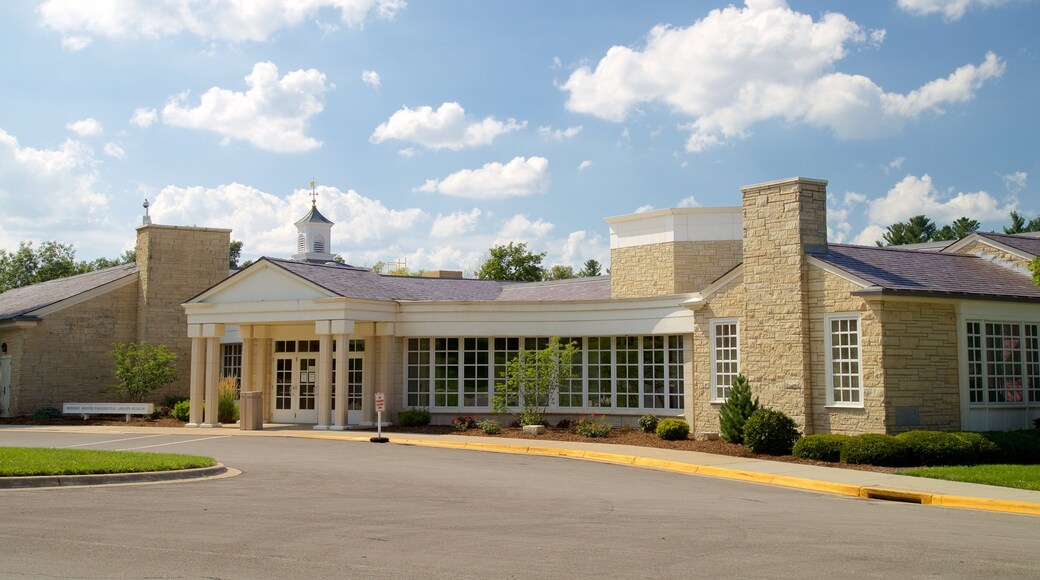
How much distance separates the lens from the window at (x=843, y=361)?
816 inches

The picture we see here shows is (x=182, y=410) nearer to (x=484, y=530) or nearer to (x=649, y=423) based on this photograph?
(x=649, y=423)

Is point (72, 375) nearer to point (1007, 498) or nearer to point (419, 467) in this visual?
point (419, 467)

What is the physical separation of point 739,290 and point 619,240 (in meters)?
8.35

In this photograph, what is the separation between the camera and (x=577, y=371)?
2808 cm

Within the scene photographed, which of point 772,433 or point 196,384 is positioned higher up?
point 196,384

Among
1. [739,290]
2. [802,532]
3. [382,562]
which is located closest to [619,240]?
[739,290]

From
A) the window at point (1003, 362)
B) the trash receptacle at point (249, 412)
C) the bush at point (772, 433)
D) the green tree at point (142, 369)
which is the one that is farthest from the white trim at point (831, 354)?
the green tree at point (142, 369)

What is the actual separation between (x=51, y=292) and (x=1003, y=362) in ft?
114

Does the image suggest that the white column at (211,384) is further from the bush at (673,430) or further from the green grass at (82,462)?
the bush at (673,430)

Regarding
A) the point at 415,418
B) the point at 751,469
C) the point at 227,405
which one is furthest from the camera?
the point at 227,405

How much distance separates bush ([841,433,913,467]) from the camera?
18.8 metres

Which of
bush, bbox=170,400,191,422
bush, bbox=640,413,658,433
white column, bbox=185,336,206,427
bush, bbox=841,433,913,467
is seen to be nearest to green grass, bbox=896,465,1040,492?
bush, bbox=841,433,913,467

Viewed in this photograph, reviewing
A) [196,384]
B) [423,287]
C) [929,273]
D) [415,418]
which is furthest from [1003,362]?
[196,384]

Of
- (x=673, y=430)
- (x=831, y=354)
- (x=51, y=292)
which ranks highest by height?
(x=51, y=292)
